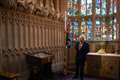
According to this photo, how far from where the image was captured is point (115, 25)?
707 centimetres

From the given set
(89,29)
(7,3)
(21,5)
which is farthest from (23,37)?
(89,29)

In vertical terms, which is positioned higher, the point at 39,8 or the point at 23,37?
the point at 39,8

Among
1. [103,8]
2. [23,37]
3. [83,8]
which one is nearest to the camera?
[23,37]

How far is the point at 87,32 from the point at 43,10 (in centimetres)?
259

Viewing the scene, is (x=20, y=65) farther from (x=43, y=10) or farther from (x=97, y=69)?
(x=97, y=69)

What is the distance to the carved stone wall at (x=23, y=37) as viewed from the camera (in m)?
4.62

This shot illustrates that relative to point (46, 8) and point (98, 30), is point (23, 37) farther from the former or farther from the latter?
point (98, 30)

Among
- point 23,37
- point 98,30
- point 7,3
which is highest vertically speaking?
point 7,3

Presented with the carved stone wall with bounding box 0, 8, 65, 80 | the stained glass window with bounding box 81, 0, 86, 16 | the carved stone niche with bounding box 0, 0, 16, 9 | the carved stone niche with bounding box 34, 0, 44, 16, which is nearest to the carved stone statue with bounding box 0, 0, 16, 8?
the carved stone niche with bounding box 0, 0, 16, 9

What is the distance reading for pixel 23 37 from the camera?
529 centimetres

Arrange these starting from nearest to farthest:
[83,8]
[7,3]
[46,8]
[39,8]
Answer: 1. [7,3]
2. [39,8]
3. [46,8]
4. [83,8]

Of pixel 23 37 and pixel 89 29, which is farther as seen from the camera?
pixel 89 29

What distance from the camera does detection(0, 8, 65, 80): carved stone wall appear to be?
462 centimetres

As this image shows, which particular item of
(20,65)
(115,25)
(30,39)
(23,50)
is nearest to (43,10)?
(30,39)
